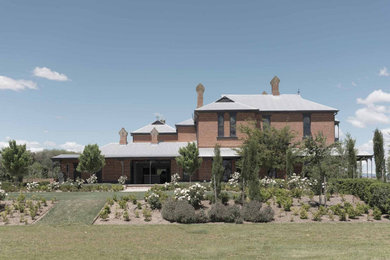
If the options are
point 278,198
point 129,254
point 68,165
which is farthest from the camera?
point 68,165

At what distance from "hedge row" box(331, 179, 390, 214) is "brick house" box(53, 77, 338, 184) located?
1189 centimetres

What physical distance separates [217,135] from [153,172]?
921 centimetres

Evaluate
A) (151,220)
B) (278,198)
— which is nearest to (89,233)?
(151,220)

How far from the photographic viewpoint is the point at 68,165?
115 ft

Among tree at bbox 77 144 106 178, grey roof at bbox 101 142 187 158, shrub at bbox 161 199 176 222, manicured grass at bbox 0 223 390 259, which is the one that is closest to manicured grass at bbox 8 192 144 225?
manicured grass at bbox 0 223 390 259

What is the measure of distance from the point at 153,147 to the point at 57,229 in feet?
74.6

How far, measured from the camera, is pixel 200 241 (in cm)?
1174

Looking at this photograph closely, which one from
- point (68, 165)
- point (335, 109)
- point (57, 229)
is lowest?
point (57, 229)

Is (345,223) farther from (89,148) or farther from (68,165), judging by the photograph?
(68,165)

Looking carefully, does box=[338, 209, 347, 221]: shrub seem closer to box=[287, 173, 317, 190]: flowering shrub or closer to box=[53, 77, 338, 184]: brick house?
box=[287, 173, 317, 190]: flowering shrub

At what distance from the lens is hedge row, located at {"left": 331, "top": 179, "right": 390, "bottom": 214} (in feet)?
56.0

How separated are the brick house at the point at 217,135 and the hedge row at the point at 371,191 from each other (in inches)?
468

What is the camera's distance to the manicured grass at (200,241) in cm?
988

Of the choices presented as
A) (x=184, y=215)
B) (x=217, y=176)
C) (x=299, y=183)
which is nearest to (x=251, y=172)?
(x=217, y=176)
